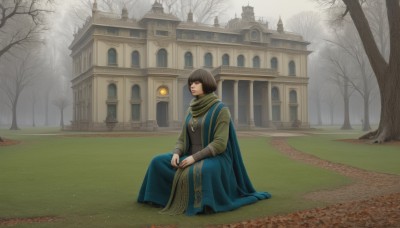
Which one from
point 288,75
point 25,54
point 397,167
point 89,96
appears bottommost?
point 397,167

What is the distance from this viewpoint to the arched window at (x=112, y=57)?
134ft

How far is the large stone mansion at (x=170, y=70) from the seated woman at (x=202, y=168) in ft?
109

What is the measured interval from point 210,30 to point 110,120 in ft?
56.7

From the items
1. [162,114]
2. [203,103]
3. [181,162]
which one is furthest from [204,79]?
[162,114]

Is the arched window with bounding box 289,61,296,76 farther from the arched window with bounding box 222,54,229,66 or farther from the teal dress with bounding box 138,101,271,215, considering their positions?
the teal dress with bounding box 138,101,271,215

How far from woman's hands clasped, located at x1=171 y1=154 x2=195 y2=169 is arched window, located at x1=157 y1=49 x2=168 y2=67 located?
37752mm

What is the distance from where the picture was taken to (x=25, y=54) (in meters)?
53.1

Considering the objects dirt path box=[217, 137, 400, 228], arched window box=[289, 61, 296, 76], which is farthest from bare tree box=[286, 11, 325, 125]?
dirt path box=[217, 137, 400, 228]

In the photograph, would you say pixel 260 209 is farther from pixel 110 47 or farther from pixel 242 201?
pixel 110 47

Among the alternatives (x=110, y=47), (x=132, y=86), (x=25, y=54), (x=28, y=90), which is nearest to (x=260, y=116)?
(x=132, y=86)

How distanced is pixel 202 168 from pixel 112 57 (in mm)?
37917

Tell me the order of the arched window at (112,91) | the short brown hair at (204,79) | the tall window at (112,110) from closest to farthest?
the short brown hair at (204,79)
the tall window at (112,110)
the arched window at (112,91)

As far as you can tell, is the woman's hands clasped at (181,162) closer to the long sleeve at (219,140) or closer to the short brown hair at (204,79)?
the long sleeve at (219,140)

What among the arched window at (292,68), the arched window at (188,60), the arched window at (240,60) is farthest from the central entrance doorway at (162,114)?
the arched window at (292,68)
